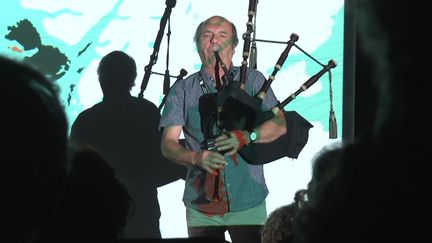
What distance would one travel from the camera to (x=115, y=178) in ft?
3.43

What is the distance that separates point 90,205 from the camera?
3.15ft

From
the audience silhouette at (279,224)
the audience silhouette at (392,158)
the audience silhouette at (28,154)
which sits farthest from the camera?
the audience silhouette at (279,224)

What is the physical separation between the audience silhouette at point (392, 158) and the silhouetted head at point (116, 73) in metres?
3.30

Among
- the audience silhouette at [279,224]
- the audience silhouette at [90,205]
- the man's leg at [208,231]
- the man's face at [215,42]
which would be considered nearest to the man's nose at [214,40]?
the man's face at [215,42]

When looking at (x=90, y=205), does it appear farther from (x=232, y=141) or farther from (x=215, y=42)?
(x=215, y=42)

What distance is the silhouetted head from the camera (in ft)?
12.3

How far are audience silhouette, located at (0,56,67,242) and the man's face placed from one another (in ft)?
9.22

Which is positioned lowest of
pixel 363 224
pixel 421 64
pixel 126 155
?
pixel 363 224

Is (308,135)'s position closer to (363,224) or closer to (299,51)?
(299,51)

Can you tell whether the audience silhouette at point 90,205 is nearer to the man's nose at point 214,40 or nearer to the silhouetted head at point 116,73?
the man's nose at point 214,40

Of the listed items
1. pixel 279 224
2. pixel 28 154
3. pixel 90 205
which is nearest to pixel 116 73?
pixel 279 224

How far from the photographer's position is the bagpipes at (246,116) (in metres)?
3.35

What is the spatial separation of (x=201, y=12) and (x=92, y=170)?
277 centimetres

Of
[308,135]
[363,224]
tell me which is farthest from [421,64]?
[308,135]
